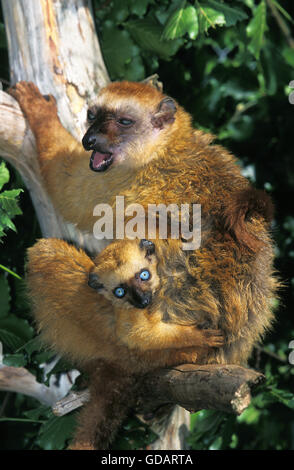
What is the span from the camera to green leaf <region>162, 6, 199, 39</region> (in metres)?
3.97

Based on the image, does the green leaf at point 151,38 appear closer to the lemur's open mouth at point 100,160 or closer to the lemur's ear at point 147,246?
the lemur's open mouth at point 100,160

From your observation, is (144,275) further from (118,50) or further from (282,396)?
(118,50)

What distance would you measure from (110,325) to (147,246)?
0.52 meters

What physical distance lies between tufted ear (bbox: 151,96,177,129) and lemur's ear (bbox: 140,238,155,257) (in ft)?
3.24

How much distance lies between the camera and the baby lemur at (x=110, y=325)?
10.6ft

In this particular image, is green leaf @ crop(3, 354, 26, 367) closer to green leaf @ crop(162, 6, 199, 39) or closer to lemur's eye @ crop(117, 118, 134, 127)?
lemur's eye @ crop(117, 118, 134, 127)

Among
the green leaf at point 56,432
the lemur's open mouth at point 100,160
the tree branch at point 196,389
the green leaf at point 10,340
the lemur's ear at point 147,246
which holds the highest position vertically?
the lemur's open mouth at point 100,160

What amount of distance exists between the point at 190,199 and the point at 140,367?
1.07 metres

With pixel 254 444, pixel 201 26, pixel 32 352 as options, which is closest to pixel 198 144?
pixel 201 26

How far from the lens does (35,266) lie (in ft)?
11.6

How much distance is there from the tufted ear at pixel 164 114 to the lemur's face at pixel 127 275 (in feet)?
3.30

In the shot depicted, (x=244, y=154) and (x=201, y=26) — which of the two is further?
(x=244, y=154)

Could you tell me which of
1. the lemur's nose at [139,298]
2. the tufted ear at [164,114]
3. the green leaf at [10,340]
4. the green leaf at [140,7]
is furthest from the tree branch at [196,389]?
the green leaf at [140,7]
